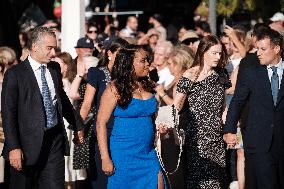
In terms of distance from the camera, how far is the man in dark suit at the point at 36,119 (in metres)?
10.1

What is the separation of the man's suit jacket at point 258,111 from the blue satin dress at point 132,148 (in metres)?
1.60

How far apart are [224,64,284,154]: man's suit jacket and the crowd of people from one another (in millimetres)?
11

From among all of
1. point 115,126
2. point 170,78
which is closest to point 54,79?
point 115,126

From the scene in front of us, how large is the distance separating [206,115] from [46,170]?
236cm

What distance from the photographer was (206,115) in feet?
38.7

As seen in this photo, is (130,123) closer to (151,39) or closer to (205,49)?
(205,49)

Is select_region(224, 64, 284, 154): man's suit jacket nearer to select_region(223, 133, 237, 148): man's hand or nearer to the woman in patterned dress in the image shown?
select_region(223, 133, 237, 148): man's hand

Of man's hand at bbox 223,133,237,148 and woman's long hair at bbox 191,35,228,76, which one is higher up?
woman's long hair at bbox 191,35,228,76

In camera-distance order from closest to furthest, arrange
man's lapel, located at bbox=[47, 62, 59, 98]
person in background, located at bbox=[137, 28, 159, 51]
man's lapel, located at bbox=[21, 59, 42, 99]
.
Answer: man's lapel, located at bbox=[21, 59, 42, 99]
man's lapel, located at bbox=[47, 62, 59, 98]
person in background, located at bbox=[137, 28, 159, 51]

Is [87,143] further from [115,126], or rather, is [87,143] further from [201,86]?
[115,126]

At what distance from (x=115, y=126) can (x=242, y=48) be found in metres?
5.05

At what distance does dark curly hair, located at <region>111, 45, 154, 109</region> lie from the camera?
9477 mm

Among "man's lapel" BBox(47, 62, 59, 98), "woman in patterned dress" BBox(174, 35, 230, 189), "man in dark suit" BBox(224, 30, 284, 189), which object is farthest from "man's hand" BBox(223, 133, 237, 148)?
"man's lapel" BBox(47, 62, 59, 98)

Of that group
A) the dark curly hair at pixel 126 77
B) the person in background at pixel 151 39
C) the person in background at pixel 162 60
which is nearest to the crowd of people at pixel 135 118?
the dark curly hair at pixel 126 77
